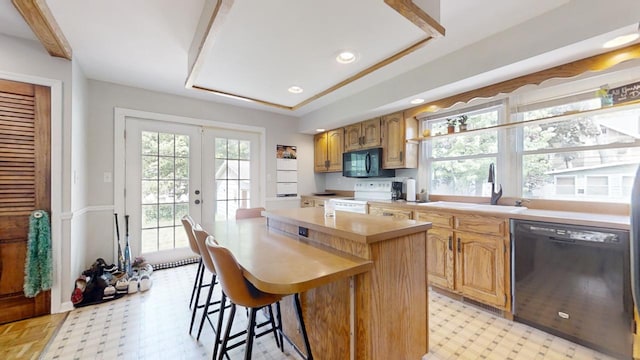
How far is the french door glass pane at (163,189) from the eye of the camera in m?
3.49

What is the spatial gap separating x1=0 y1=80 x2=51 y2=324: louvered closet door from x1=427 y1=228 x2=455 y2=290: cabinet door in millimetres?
3688

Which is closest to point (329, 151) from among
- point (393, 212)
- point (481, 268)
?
point (393, 212)

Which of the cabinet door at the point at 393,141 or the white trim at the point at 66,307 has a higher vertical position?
the cabinet door at the point at 393,141

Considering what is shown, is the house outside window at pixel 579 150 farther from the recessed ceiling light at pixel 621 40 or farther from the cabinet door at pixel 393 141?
the cabinet door at pixel 393 141

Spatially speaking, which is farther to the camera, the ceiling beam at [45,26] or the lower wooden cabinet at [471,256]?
the lower wooden cabinet at [471,256]

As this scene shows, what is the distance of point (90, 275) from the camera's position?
9.12 ft

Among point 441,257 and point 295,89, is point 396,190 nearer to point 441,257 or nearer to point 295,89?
point 441,257

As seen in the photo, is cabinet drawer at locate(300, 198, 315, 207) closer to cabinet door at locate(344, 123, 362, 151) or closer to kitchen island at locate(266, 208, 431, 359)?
cabinet door at locate(344, 123, 362, 151)

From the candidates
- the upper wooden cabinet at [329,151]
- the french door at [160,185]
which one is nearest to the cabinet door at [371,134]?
the upper wooden cabinet at [329,151]

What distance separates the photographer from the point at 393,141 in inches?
139

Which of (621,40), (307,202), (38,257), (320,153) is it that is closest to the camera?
(621,40)

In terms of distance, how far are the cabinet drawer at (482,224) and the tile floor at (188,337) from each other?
757mm

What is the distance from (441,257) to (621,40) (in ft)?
7.06

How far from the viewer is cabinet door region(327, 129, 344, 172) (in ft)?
14.5
